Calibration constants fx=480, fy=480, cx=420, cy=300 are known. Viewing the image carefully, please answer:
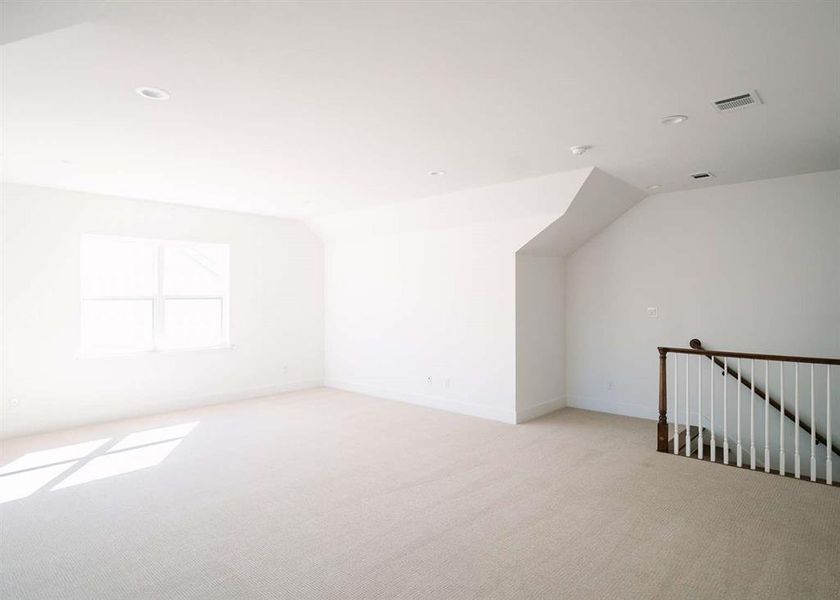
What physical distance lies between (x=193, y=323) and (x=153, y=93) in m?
4.35

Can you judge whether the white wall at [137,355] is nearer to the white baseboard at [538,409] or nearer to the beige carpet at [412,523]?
the beige carpet at [412,523]

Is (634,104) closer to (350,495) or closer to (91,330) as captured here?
(350,495)

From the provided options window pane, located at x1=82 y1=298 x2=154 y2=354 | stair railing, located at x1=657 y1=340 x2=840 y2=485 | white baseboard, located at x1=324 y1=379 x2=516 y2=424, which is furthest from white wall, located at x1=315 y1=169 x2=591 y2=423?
window pane, located at x1=82 y1=298 x2=154 y2=354

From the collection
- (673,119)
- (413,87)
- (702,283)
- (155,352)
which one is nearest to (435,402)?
(702,283)

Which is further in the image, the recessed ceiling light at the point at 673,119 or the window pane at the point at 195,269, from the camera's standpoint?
the window pane at the point at 195,269

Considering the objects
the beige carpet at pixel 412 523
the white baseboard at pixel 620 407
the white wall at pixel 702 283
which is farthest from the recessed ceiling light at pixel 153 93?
the white baseboard at pixel 620 407

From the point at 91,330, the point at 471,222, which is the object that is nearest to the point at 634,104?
the point at 471,222

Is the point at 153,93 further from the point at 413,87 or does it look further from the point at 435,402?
the point at 435,402

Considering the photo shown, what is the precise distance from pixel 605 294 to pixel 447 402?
2.44 metres

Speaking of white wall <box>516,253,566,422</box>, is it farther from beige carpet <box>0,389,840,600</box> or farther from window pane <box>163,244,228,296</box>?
window pane <box>163,244,228,296</box>

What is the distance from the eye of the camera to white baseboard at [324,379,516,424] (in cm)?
565

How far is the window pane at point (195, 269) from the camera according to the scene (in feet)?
21.0

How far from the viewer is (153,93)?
9.41ft

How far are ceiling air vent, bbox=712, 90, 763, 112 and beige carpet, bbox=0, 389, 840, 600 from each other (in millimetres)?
2661
